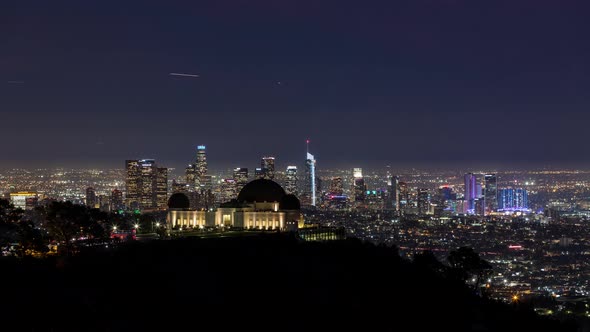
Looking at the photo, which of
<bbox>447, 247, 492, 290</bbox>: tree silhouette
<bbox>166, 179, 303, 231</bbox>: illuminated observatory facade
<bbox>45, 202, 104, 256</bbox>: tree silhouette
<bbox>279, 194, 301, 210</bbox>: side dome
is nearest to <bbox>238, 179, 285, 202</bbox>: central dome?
<bbox>166, 179, 303, 231</bbox>: illuminated observatory facade

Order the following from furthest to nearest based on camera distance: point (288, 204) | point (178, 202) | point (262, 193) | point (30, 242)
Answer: point (178, 202), point (262, 193), point (288, 204), point (30, 242)

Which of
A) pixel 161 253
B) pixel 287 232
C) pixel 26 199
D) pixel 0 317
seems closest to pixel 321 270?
pixel 161 253

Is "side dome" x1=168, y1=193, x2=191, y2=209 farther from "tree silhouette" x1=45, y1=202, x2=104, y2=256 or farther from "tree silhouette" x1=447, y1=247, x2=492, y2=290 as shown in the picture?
"tree silhouette" x1=447, y1=247, x2=492, y2=290

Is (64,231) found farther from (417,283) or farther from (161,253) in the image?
(417,283)

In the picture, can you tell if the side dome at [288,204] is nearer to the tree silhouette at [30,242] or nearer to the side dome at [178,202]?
the side dome at [178,202]

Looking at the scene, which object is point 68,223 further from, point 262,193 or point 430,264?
point 430,264

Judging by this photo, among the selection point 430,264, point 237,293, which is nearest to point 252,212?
point 430,264
